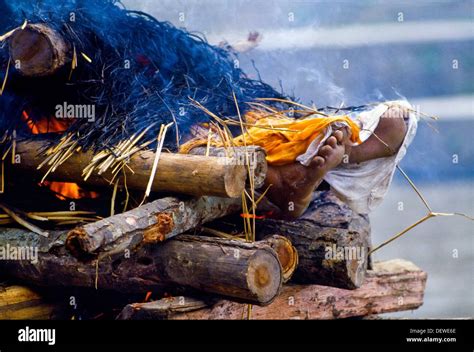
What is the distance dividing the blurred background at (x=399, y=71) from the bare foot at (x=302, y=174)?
67 centimetres

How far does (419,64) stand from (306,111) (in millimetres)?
2562

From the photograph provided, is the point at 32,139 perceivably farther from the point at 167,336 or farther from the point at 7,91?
the point at 167,336

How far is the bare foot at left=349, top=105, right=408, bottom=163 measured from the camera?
3264 millimetres

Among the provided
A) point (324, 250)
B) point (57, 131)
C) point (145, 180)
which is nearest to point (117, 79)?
point (57, 131)

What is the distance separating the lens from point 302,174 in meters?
3.11

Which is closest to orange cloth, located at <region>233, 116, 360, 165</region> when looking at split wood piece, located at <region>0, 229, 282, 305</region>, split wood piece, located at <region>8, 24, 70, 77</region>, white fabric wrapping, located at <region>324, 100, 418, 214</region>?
white fabric wrapping, located at <region>324, 100, 418, 214</region>

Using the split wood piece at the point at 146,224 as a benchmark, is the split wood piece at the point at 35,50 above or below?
above

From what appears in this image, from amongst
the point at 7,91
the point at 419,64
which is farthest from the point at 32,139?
the point at 419,64

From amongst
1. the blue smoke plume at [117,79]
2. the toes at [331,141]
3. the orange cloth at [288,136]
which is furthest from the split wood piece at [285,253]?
the blue smoke plume at [117,79]

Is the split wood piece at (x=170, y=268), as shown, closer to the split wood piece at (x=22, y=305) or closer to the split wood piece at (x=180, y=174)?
the split wood piece at (x=22, y=305)

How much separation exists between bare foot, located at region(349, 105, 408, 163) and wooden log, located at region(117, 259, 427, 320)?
615mm

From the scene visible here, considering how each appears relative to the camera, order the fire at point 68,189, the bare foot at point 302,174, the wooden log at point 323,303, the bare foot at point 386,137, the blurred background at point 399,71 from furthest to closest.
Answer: the blurred background at point 399,71, the fire at point 68,189, the bare foot at point 386,137, the bare foot at point 302,174, the wooden log at point 323,303

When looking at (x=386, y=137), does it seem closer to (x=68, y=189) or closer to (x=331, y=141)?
(x=331, y=141)

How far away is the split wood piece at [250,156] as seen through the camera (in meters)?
2.81
